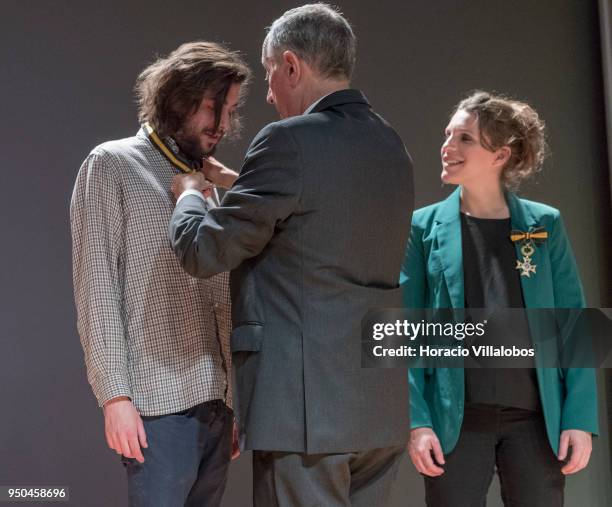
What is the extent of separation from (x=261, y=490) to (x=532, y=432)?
80cm

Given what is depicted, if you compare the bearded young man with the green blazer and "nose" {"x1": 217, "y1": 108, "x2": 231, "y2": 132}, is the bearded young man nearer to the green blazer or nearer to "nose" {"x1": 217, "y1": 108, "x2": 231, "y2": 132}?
"nose" {"x1": 217, "y1": 108, "x2": 231, "y2": 132}

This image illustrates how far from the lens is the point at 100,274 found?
5.50 feet

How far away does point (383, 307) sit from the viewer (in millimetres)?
1561

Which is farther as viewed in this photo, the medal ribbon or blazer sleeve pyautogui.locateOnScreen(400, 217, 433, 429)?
blazer sleeve pyautogui.locateOnScreen(400, 217, 433, 429)

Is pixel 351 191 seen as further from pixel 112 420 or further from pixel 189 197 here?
pixel 112 420

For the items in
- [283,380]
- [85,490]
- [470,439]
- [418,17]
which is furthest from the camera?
[418,17]

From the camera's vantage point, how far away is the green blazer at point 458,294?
6.54 ft

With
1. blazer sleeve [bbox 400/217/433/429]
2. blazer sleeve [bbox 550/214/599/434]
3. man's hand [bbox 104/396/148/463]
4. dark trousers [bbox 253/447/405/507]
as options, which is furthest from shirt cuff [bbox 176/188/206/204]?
blazer sleeve [bbox 550/214/599/434]

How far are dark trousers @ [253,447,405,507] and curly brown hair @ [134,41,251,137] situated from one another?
0.81 m

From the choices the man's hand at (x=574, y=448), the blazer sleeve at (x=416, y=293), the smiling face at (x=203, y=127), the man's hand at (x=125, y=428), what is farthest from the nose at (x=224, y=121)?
the man's hand at (x=574, y=448)

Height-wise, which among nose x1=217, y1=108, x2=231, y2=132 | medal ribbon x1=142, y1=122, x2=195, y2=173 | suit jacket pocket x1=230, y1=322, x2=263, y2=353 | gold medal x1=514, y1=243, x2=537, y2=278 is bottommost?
gold medal x1=514, y1=243, x2=537, y2=278

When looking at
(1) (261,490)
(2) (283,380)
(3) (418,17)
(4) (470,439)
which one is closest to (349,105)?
(2) (283,380)

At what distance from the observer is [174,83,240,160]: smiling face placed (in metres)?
1.90

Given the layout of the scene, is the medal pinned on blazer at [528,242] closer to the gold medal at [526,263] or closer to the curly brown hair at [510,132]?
the gold medal at [526,263]
